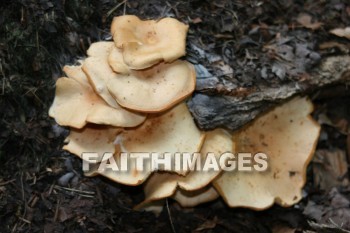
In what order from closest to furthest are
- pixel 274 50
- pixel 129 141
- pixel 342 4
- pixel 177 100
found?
1. pixel 177 100
2. pixel 129 141
3. pixel 274 50
4. pixel 342 4

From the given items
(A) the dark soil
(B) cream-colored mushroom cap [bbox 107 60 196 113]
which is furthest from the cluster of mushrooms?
(A) the dark soil

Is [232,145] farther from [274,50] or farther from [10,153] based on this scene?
[10,153]

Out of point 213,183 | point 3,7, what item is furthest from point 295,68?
point 3,7

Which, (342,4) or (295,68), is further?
(342,4)

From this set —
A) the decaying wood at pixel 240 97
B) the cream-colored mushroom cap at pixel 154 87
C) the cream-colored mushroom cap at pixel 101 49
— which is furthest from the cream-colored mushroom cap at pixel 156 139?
the cream-colored mushroom cap at pixel 101 49

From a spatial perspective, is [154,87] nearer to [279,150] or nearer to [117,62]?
[117,62]

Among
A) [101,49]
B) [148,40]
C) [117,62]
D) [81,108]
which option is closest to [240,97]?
[148,40]
